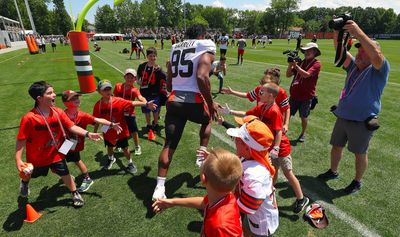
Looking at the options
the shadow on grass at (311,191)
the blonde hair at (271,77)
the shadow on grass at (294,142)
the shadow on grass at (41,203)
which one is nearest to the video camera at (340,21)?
the blonde hair at (271,77)

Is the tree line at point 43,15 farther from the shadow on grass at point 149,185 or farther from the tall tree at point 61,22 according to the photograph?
the shadow on grass at point 149,185

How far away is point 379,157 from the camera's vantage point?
5.58 m

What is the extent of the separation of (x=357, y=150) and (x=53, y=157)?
4601 millimetres

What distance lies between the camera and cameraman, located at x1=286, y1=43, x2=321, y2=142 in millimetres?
5588

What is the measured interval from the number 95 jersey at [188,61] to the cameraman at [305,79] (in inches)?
95.0

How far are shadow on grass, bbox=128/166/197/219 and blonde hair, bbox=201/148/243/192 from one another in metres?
2.30

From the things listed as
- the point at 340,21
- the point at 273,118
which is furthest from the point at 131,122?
the point at 340,21

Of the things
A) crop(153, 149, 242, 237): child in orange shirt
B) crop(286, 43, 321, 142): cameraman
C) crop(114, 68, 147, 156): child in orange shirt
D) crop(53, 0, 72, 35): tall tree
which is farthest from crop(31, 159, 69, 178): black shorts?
crop(53, 0, 72, 35): tall tree

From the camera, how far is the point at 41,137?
144 inches

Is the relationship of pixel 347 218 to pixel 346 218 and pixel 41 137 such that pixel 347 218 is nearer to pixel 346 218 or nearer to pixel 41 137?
pixel 346 218

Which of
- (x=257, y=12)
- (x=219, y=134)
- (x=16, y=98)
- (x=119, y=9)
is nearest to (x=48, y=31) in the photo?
(x=119, y=9)

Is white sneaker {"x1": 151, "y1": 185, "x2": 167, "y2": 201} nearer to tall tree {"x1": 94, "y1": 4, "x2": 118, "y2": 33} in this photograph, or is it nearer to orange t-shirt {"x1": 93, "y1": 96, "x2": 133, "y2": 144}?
orange t-shirt {"x1": 93, "y1": 96, "x2": 133, "y2": 144}

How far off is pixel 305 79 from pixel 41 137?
5.15 meters

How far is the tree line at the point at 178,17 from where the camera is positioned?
10244cm
